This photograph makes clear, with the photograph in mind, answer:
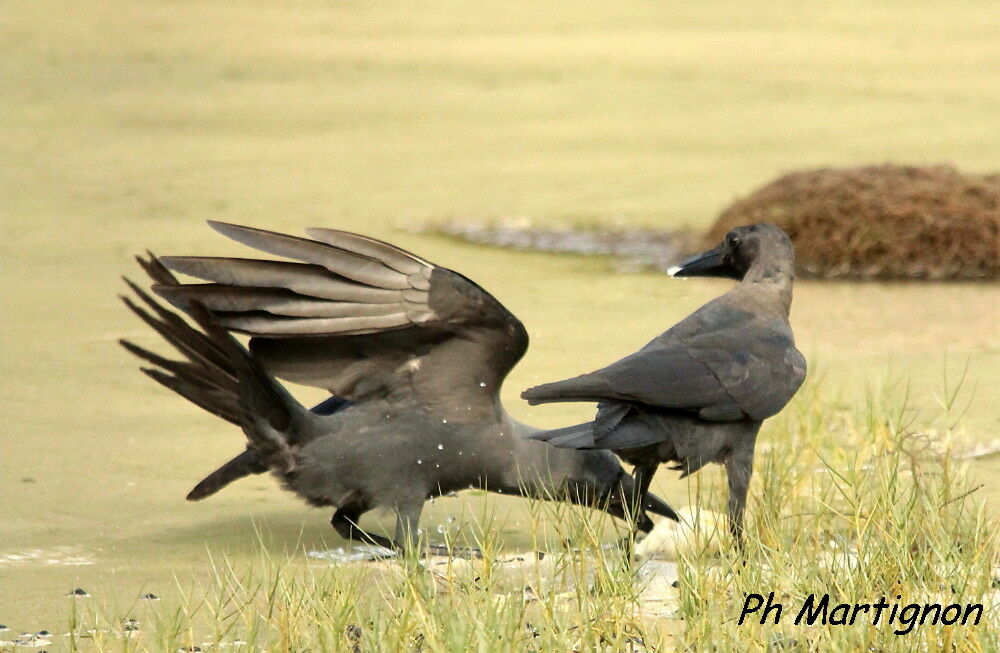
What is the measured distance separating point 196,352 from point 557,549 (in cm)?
120

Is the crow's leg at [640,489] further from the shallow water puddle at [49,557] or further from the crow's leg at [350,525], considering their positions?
the shallow water puddle at [49,557]

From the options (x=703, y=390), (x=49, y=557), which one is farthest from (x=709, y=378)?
(x=49, y=557)

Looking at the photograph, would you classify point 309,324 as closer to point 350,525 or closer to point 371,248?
point 371,248

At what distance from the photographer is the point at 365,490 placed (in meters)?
5.20

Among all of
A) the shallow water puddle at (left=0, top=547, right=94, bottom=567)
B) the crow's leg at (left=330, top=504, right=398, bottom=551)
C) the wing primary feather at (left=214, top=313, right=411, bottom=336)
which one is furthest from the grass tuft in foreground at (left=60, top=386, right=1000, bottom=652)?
the wing primary feather at (left=214, top=313, right=411, bottom=336)

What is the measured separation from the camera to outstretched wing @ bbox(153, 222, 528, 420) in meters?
4.88

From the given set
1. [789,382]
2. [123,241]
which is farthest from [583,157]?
[789,382]

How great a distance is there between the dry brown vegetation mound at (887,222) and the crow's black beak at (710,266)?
5.10 meters

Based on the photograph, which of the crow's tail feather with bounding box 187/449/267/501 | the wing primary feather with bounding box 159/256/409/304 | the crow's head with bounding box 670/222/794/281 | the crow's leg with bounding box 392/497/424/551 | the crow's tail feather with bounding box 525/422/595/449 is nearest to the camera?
the wing primary feather with bounding box 159/256/409/304

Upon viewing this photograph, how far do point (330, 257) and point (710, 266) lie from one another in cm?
128

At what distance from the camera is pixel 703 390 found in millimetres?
4918

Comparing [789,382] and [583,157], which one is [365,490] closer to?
[789,382]

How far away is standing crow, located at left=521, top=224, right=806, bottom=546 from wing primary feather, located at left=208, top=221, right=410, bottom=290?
0.52 metres

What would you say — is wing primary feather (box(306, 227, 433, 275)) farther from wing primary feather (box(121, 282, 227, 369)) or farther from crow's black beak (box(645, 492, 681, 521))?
crow's black beak (box(645, 492, 681, 521))
